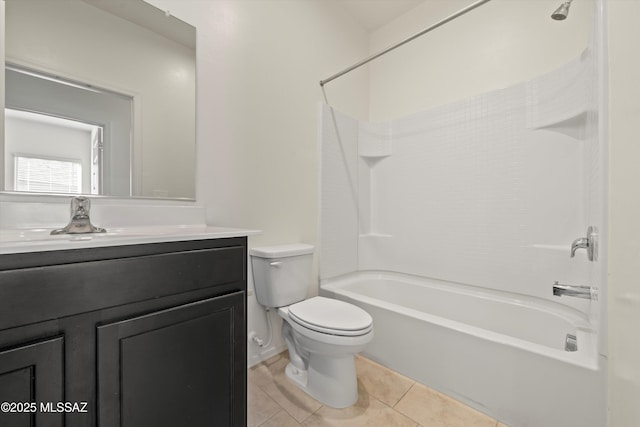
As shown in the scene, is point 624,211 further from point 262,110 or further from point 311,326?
point 262,110

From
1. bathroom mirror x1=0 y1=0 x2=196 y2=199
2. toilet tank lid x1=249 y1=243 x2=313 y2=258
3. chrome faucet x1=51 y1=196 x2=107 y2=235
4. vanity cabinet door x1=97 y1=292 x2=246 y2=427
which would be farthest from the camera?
toilet tank lid x1=249 y1=243 x2=313 y2=258

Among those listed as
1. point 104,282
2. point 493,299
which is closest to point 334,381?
point 104,282

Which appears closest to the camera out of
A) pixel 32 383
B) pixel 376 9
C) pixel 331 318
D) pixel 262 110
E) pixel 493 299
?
pixel 32 383

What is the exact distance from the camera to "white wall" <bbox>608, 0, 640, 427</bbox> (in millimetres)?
786

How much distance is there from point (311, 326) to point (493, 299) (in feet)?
4.41


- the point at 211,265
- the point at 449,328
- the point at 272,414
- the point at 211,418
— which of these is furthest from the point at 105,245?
the point at 449,328

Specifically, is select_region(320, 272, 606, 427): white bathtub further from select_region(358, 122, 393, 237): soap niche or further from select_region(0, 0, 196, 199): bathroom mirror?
select_region(0, 0, 196, 199): bathroom mirror

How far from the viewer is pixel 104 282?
683 mm

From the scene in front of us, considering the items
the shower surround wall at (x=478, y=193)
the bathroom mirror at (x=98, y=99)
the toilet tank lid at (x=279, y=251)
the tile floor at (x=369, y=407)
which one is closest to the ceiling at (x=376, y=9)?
the shower surround wall at (x=478, y=193)

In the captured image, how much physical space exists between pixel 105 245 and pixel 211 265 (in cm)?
30

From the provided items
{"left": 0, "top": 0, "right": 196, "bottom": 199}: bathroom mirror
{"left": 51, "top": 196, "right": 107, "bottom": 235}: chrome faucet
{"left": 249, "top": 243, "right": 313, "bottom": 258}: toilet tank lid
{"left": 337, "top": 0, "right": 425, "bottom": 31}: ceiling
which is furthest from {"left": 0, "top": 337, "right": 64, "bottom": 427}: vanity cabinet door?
{"left": 337, "top": 0, "right": 425, "bottom": 31}: ceiling

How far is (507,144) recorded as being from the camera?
1.84 metres

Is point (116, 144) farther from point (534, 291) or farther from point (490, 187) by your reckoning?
point (534, 291)

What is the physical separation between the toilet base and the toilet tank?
38 cm
